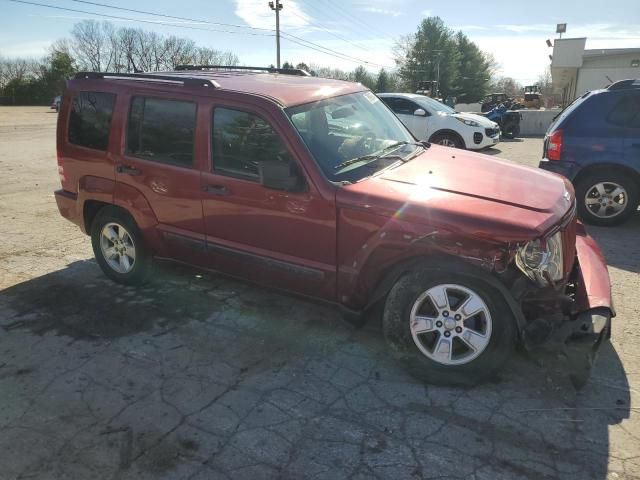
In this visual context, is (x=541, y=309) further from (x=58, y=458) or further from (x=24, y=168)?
(x=24, y=168)

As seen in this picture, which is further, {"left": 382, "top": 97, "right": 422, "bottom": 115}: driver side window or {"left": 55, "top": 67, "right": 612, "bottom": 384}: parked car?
{"left": 382, "top": 97, "right": 422, "bottom": 115}: driver side window

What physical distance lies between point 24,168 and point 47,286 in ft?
27.0

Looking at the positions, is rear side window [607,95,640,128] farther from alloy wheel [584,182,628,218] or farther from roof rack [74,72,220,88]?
roof rack [74,72,220,88]

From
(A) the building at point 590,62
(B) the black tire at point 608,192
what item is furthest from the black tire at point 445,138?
(A) the building at point 590,62

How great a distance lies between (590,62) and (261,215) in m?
37.6

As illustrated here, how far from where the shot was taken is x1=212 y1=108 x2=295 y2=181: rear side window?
11.6 feet

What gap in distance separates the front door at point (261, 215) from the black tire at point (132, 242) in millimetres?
882

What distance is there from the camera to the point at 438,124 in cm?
1243

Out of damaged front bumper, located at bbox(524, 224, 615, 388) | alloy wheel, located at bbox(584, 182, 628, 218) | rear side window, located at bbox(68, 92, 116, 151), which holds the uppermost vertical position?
rear side window, located at bbox(68, 92, 116, 151)

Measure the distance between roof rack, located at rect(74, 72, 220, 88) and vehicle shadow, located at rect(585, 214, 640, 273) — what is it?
436cm

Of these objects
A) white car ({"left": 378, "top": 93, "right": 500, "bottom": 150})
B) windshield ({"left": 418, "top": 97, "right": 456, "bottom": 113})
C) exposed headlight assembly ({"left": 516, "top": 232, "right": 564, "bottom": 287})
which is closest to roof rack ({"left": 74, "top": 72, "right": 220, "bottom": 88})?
exposed headlight assembly ({"left": 516, "top": 232, "right": 564, "bottom": 287})

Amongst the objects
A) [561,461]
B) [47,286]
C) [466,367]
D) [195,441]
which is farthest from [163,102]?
[561,461]

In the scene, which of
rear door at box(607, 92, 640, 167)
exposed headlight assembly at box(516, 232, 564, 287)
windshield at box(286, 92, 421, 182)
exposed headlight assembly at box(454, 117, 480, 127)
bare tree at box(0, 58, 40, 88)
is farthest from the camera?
bare tree at box(0, 58, 40, 88)

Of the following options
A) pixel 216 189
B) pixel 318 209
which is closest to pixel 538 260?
pixel 318 209
